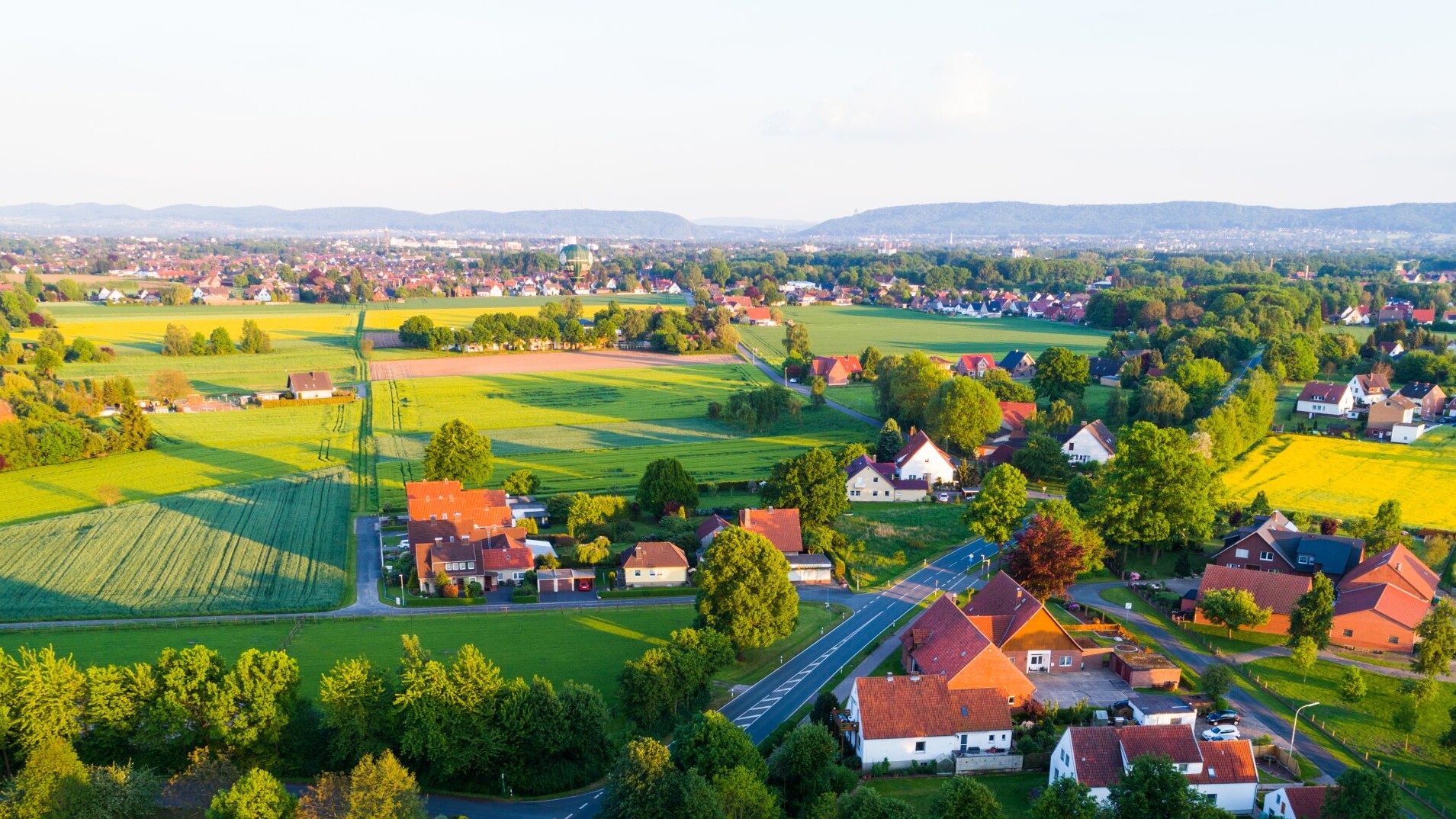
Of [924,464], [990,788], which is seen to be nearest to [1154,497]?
[924,464]

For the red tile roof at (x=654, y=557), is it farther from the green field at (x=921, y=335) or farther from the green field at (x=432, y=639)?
the green field at (x=921, y=335)

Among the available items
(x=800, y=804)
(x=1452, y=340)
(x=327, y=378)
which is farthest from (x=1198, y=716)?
(x=1452, y=340)

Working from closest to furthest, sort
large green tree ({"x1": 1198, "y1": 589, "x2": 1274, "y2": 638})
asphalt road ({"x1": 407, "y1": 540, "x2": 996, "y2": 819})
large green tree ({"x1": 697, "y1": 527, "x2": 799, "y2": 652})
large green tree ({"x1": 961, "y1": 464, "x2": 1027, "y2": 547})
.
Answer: asphalt road ({"x1": 407, "y1": 540, "x2": 996, "y2": 819})
large green tree ({"x1": 697, "y1": 527, "x2": 799, "y2": 652})
large green tree ({"x1": 1198, "y1": 589, "x2": 1274, "y2": 638})
large green tree ({"x1": 961, "y1": 464, "x2": 1027, "y2": 547})

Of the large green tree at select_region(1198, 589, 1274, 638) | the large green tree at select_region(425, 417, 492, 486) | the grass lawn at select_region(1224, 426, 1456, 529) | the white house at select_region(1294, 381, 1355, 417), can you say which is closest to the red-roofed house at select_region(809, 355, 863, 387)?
the grass lawn at select_region(1224, 426, 1456, 529)

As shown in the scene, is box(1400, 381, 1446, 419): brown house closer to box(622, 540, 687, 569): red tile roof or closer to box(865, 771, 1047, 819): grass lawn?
box(622, 540, 687, 569): red tile roof

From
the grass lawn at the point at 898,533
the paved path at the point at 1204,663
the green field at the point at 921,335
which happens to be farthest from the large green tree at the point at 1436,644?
the green field at the point at 921,335
